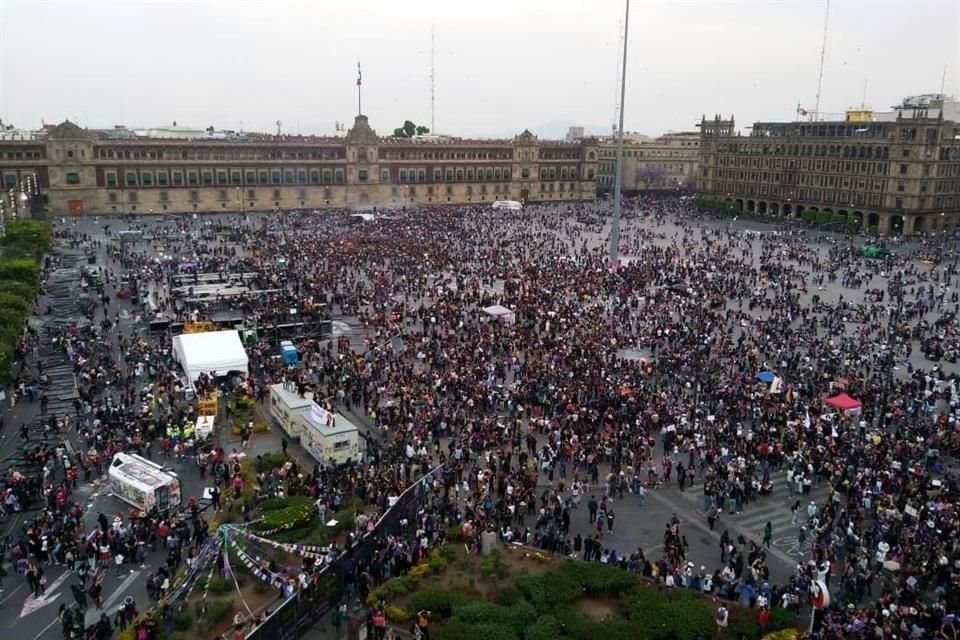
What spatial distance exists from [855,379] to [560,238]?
4641 cm

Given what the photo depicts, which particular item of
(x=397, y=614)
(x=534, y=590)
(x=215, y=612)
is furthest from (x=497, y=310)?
(x=215, y=612)

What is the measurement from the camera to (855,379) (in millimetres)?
32594

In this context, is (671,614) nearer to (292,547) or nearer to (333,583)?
(333,583)

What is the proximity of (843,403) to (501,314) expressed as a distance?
18614mm

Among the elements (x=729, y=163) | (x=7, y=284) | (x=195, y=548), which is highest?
(x=729, y=163)

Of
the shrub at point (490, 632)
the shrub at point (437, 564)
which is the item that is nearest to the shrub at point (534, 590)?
the shrub at point (490, 632)

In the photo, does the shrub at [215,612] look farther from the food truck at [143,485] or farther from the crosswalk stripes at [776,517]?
the crosswalk stripes at [776,517]

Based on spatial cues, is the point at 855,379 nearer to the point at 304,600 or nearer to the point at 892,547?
the point at 892,547

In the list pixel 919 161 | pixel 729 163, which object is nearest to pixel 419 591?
pixel 919 161

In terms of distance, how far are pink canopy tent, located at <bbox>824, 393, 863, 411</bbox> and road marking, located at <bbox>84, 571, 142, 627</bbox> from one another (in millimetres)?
24668

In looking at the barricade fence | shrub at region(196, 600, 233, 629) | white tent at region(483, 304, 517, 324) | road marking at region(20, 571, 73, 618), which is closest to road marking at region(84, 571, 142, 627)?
road marking at region(20, 571, 73, 618)

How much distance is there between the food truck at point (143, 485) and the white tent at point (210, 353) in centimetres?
870

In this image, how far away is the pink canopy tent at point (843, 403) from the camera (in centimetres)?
2905

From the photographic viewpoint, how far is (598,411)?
2942cm
